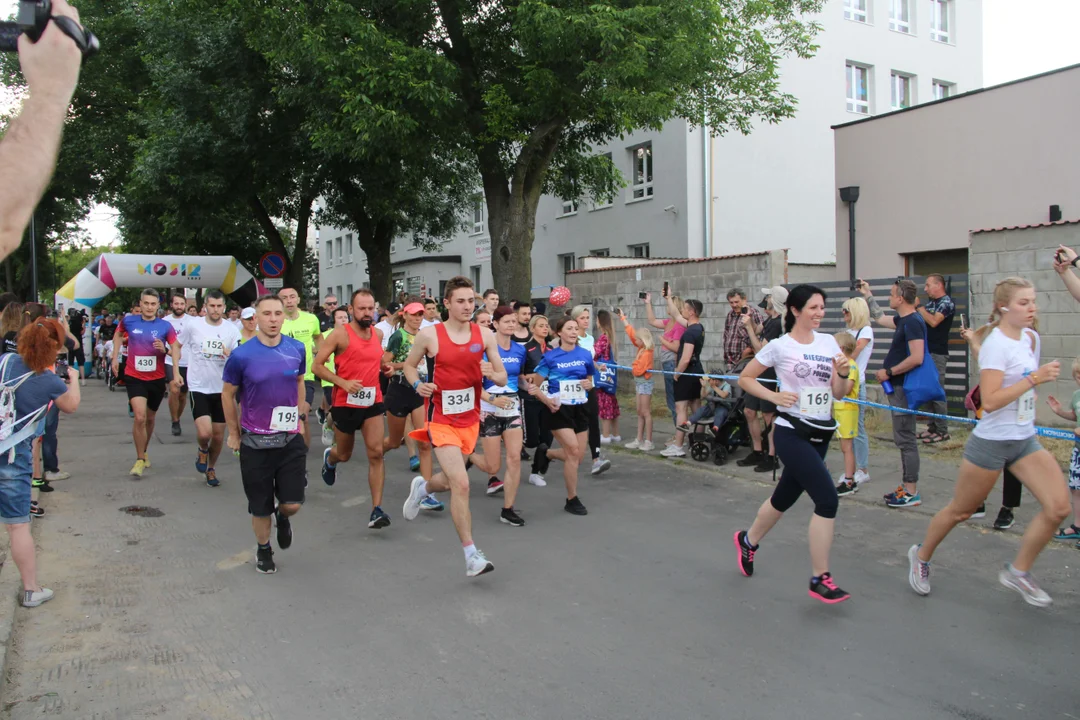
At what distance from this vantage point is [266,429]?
5941mm

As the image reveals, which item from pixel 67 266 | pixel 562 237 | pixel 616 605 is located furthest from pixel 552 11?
pixel 67 266

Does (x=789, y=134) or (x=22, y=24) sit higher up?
(x=789, y=134)

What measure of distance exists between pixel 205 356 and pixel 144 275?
15.5 m

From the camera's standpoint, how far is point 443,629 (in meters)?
4.70

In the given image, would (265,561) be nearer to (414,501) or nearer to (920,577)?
(414,501)

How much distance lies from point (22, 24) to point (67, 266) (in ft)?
379

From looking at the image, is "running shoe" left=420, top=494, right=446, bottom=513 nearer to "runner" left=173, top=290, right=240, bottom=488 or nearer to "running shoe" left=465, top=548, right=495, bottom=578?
"running shoe" left=465, top=548, right=495, bottom=578

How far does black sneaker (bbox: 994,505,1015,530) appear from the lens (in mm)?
6727

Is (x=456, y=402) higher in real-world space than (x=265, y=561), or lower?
higher

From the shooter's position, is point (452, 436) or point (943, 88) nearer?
point (452, 436)

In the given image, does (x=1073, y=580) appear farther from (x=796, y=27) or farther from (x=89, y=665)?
(x=796, y=27)

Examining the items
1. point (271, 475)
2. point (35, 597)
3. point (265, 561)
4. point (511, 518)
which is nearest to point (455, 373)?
point (271, 475)

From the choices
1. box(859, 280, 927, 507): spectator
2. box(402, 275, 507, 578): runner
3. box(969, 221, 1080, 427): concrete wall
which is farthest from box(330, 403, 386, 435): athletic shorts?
box(969, 221, 1080, 427): concrete wall

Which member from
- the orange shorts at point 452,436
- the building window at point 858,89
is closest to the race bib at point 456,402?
the orange shorts at point 452,436
